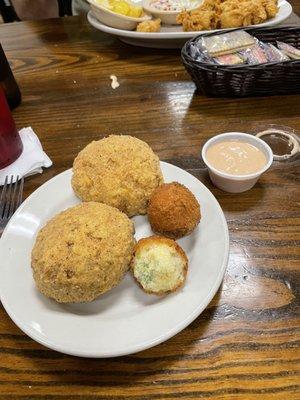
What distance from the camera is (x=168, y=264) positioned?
0.82 metres

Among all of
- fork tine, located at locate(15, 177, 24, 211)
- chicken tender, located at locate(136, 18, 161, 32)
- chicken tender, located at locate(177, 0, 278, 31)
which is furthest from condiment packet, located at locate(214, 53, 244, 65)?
fork tine, located at locate(15, 177, 24, 211)

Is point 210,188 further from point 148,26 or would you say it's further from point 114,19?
point 114,19

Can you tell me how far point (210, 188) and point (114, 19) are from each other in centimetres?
120

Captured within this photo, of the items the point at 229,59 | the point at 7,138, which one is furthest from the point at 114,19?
the point at 7,138

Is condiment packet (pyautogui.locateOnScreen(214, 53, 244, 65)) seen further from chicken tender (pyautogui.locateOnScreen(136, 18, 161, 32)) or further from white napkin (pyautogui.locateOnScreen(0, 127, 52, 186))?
white napkin (pyautogui.locateOnScreen(0, 127, 52, 186))

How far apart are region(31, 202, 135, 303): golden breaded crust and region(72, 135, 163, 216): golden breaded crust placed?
0.40 feet

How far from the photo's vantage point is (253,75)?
4.57 ft

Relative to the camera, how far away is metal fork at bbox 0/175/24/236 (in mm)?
1065

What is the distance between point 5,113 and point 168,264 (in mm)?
811

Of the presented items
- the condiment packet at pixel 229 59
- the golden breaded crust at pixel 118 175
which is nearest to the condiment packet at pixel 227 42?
the condiment packet at pixel 229 59

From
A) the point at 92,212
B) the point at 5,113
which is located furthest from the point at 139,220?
the point at 5,113

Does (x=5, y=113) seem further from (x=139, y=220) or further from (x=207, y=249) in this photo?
(x=207, y=249)

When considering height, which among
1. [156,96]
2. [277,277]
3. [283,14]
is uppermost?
[283,14]

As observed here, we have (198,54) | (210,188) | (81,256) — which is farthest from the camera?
(198,54)
